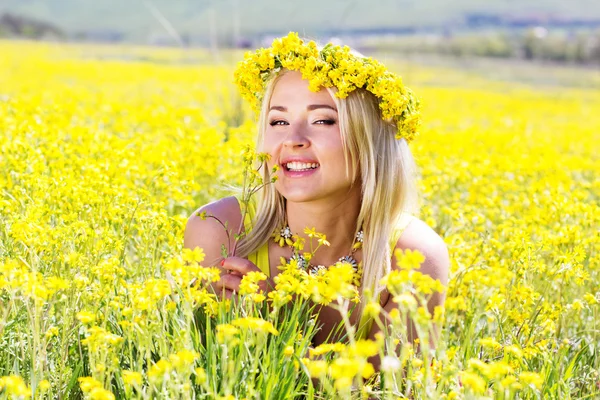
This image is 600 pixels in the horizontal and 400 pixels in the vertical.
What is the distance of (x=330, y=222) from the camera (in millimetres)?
3385

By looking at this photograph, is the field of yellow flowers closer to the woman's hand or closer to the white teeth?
the woman's hand

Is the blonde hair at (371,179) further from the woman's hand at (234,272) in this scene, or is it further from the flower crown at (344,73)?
the woman's hand at (234,272)

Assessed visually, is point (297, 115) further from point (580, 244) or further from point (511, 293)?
point (580, 244)

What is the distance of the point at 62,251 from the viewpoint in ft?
8.93

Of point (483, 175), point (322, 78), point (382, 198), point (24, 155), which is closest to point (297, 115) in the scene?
point (322, 78)

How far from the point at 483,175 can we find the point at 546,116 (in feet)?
44.3

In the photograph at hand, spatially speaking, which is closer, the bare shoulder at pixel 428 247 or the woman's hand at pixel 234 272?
the woman's hand at pixel 234 272

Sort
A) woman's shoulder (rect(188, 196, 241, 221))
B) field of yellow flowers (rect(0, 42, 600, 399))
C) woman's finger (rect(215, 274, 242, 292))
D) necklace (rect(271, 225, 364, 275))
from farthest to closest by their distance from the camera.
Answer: woman's shoulder (rect(188, 196, 241, 221)), necklace (rect(271, 225, 364, 275)), woman's finger (rect(215, 274, 242, 292)), field of yellow flowers (rect(0, 42, 600, 399))

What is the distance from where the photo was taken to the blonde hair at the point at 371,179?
3.15 m

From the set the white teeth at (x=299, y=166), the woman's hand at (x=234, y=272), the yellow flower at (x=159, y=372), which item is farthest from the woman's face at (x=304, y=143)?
the yellow flower at (x=159, y=372)

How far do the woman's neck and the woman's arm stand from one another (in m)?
0.24

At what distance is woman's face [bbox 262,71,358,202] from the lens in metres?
3.05

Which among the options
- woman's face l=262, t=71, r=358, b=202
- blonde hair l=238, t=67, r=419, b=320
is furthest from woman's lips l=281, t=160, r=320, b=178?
blonde hair l=238, t=67, r=419, b=320

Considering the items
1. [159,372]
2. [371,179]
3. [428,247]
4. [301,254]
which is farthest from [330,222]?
[159,372]
